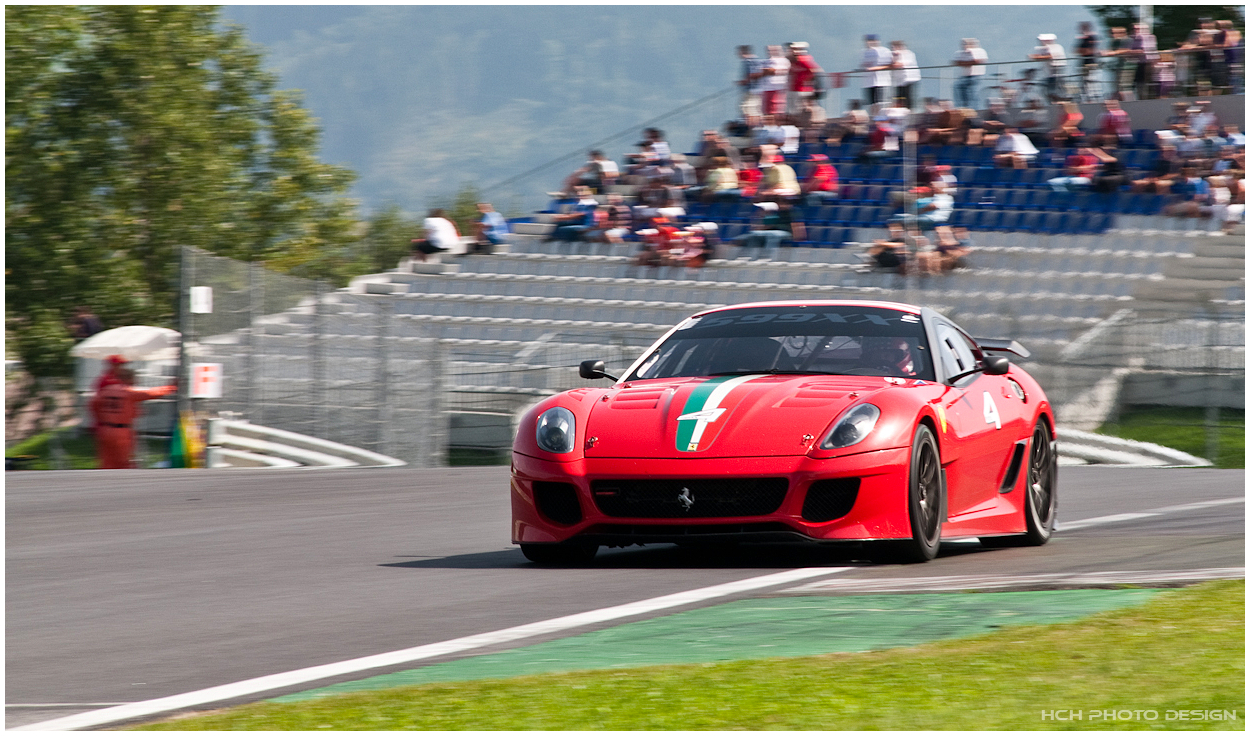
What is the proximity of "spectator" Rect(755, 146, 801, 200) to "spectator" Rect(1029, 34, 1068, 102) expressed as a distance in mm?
4108

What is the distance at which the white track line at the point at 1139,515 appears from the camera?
32.9ft

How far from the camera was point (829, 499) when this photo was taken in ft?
23.8

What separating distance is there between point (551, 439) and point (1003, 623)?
2.55 meters

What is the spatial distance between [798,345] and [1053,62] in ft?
62.5

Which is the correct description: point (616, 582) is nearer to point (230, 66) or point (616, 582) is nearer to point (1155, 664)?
point (1155, 664)

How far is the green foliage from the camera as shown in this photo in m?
Result: 42.6

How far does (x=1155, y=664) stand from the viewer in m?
4.66

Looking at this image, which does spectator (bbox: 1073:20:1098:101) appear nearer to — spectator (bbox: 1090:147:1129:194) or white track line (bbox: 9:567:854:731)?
spectator (bbox: 1090:147:1129:194)

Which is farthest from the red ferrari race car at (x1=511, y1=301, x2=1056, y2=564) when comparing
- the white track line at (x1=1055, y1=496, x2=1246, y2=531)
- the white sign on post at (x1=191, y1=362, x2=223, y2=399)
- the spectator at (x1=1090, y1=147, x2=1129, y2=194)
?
the spectator at (x1=1090, y1=147, x2=1129, y2=194)

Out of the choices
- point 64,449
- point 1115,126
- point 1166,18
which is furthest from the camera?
point 1166,18

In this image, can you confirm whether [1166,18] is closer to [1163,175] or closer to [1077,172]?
[1077,172]

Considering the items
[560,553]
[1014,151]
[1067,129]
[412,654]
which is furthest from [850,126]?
[412,654]

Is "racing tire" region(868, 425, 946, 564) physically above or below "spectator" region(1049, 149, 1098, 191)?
below

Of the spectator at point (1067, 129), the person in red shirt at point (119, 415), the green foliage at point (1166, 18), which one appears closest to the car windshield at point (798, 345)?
the person in red shirt at point (119, 415)
